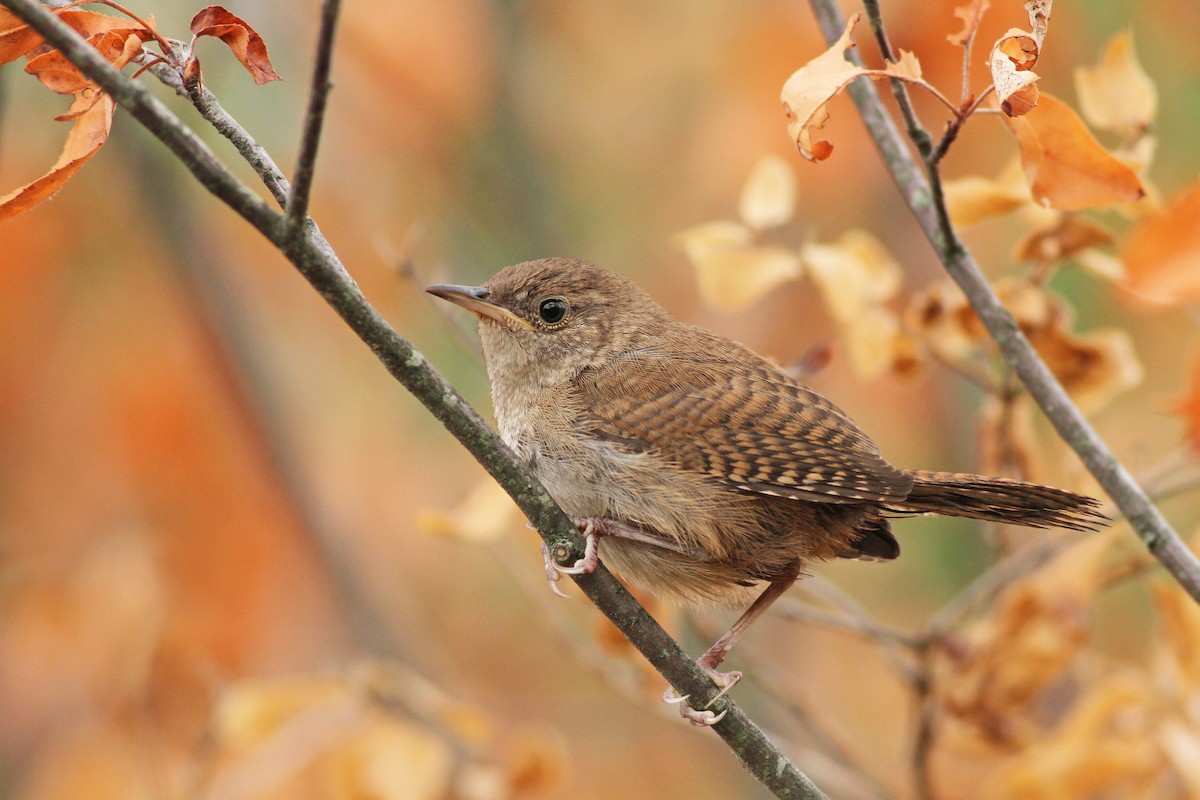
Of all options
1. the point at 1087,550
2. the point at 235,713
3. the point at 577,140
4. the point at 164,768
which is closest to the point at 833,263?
the point at 1087,550

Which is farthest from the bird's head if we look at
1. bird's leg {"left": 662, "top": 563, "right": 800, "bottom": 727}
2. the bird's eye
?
bird's leg {"left": 662, "top": 563, "right": 800, "bottom": 727}

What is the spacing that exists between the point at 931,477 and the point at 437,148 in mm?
3454

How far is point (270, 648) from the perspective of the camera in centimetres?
563

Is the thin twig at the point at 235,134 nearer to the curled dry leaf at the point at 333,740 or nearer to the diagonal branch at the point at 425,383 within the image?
the diagonal branch at the point at 425,383

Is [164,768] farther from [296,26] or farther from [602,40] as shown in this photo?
[602,40]

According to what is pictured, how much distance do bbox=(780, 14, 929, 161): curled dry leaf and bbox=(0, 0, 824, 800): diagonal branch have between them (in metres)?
0.69

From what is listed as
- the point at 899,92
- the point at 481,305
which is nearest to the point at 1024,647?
the point at 899,92

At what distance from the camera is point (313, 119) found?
1.68 metres

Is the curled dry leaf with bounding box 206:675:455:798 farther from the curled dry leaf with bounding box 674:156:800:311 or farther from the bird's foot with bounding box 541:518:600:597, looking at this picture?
the curled dry leaf with bounding box 674:156:800:311

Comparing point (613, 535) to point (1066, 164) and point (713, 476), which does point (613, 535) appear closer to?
point (713, 476)

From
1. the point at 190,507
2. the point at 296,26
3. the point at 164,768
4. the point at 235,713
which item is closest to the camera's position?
the point at 235,713

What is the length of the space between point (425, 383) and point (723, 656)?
4.18ft

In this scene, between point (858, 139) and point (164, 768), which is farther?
point (858, 139)

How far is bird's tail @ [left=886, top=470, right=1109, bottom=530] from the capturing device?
2576 mm
